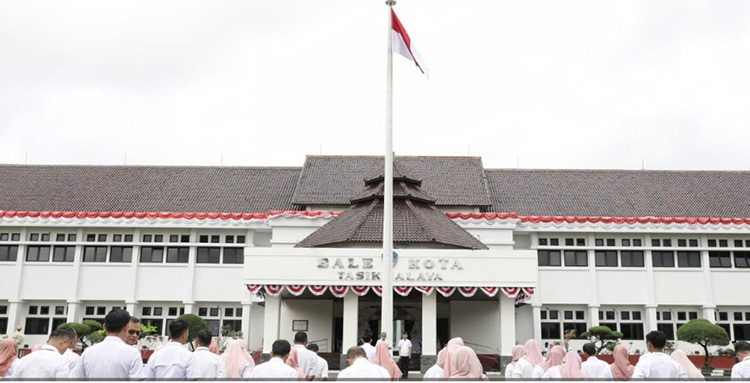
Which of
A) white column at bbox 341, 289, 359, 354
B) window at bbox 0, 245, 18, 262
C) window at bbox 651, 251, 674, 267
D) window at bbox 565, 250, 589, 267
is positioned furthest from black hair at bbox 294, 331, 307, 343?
window at bbox 0, 245, 18, 262

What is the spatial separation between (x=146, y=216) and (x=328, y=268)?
12948mm

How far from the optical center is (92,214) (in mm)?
33562

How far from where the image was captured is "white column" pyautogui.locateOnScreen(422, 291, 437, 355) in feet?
79.8

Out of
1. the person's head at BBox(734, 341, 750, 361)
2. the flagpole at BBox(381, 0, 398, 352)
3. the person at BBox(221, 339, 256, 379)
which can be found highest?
the flagpole at BBox(381, 0, 398, 352)

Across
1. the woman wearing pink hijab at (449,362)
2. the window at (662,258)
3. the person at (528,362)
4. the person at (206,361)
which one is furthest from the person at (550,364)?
the window at (662,258)

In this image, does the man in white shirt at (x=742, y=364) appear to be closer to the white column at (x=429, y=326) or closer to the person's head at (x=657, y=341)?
the person's head at (x=657, y=341)

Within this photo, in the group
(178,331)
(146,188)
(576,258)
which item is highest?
(146,188)

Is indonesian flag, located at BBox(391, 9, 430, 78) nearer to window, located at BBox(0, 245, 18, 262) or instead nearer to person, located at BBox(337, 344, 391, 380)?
person, located at BBox(337, 344, 391, 380)

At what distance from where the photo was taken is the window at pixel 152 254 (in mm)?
34359

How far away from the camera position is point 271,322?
25.2m

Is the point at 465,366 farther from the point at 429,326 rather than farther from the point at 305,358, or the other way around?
the point at 429,326

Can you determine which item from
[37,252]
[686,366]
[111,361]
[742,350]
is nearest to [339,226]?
[37,252]

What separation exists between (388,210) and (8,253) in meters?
24.8

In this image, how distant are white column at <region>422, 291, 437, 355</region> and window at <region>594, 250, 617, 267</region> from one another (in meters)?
12.6
